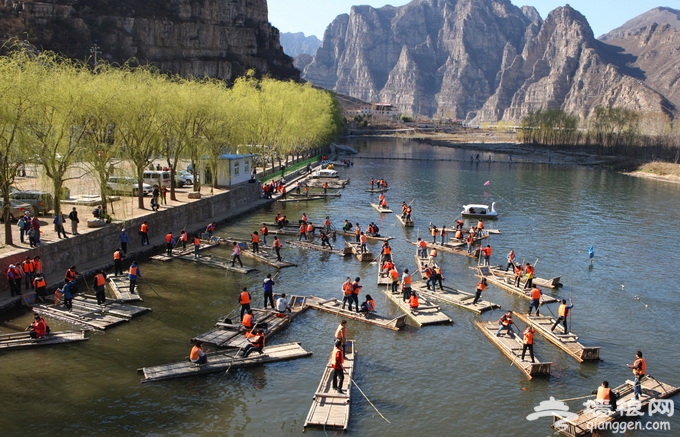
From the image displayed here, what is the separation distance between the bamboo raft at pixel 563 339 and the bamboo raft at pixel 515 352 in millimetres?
1730

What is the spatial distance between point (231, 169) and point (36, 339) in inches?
1508

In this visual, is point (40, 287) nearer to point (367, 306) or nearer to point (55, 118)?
point (55, 118)

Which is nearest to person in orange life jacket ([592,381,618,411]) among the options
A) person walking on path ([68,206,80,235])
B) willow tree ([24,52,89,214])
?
person walking on path ([68,206,80,235])

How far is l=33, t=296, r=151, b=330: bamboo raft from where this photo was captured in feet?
90.9

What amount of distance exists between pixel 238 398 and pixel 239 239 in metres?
26.5

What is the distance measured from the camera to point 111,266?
36.6 meters

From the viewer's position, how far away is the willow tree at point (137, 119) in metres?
41.2

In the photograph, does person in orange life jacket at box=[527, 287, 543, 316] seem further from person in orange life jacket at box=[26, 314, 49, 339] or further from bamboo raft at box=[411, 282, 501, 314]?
person in orange life jacket at box=[26, 314, 49, 339]

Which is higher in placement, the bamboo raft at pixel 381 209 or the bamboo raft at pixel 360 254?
the bamboo raft at pixel 381 209

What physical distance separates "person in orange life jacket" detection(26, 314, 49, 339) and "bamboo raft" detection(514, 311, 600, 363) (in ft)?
74.6

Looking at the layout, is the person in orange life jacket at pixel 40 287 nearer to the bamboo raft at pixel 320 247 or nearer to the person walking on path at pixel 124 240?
the person walking on path at pixel 124 240

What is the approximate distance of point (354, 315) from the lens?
100 feet

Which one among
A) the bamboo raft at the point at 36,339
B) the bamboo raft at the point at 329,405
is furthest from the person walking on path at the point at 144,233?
the bamboo raft at the point at 329,405

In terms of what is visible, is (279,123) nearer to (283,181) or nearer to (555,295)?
(283,181)
